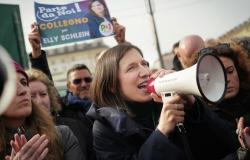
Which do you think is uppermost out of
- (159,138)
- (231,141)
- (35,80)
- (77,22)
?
(77,22)

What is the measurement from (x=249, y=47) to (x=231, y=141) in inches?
40.3

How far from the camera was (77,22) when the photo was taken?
16.2 ft

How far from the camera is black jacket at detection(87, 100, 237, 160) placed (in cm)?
233

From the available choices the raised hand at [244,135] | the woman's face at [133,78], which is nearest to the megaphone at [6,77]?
the woman's face at [133,78]

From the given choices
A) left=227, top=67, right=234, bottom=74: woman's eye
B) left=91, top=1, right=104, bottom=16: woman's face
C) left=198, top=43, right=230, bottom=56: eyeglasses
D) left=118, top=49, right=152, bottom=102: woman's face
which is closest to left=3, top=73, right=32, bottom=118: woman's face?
left=118, top=49, right=152, bottom=102: woman's face

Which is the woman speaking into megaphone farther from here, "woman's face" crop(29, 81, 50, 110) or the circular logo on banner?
the circular logo on banner

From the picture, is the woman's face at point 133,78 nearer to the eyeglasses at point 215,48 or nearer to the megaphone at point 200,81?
the megaphone at point 200,81

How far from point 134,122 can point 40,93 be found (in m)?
1.25

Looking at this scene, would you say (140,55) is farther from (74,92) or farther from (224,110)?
(74,92)

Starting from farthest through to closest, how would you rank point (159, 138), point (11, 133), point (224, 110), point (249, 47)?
1. point (249, 47)
2. point (224, 110)
3. point (11, 133)
4. point (159, 138)

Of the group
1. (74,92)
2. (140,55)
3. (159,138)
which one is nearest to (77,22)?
(74,92)

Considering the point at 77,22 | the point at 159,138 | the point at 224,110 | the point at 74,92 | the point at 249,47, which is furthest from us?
the point at 77,22

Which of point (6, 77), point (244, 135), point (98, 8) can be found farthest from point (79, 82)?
point (6, 77)

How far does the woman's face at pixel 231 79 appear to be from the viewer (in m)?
2.88
